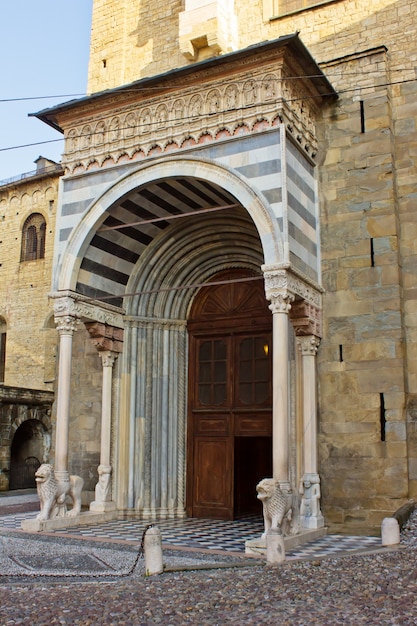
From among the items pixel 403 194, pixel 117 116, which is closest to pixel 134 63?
pixel 117 116

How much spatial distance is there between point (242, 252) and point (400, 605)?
25.7 ft

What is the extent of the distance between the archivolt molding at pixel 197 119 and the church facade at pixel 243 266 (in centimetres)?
4

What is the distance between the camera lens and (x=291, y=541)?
28.2 feet

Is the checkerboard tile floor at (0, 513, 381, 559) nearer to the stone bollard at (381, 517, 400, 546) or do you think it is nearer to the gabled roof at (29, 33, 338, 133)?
the stone bollard at (381, 517, 400, 546)

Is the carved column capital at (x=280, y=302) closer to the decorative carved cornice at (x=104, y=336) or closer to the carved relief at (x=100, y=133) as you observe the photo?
the decorative carved cornice at (x=104, y=336)

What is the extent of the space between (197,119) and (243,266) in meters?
3.07

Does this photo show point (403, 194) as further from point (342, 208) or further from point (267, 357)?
point (267, 357)

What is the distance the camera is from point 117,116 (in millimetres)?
11266

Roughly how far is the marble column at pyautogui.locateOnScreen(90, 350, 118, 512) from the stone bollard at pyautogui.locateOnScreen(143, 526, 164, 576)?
4.71m

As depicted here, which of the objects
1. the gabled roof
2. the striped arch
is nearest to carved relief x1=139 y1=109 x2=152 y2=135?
the gabled roof

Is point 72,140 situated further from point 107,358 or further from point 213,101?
point 107,358

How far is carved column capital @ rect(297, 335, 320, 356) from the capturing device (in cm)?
1048

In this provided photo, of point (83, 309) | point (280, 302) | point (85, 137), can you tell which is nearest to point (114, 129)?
point (85, 137)

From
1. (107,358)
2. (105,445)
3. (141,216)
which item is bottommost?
(105,445)
